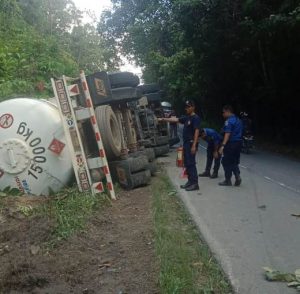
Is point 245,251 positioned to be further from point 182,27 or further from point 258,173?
point 182,27

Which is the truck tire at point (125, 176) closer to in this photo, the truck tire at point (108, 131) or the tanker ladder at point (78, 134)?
the truck tire at point (108, 131)

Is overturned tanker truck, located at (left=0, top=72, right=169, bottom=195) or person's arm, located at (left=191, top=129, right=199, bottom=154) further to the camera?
person's arm, located at (left=191, top=129, right=199, bottom=154)

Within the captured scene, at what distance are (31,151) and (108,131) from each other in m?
1.59

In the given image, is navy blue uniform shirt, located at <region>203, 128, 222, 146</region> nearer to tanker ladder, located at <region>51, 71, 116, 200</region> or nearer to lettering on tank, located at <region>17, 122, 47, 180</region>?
tanker ladder, located at <region>51, 71, 116, 200</region>

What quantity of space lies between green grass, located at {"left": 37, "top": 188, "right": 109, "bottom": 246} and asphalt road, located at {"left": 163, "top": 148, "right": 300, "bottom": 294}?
4.90 ft

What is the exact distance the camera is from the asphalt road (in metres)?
4.49

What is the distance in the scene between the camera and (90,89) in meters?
8.53

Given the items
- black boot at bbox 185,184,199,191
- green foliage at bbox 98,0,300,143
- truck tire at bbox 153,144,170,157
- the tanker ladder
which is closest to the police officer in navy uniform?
black boot at bbox 185,184,199,191

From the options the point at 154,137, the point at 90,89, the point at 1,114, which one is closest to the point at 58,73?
the point at 154,137

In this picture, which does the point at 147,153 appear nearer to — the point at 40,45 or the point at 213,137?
the point at 213,137

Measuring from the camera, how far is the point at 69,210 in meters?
6.55

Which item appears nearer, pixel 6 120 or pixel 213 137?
pixel 6 120

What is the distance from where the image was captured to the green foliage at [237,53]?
16453mm

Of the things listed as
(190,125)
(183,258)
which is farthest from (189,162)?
(183,258)
